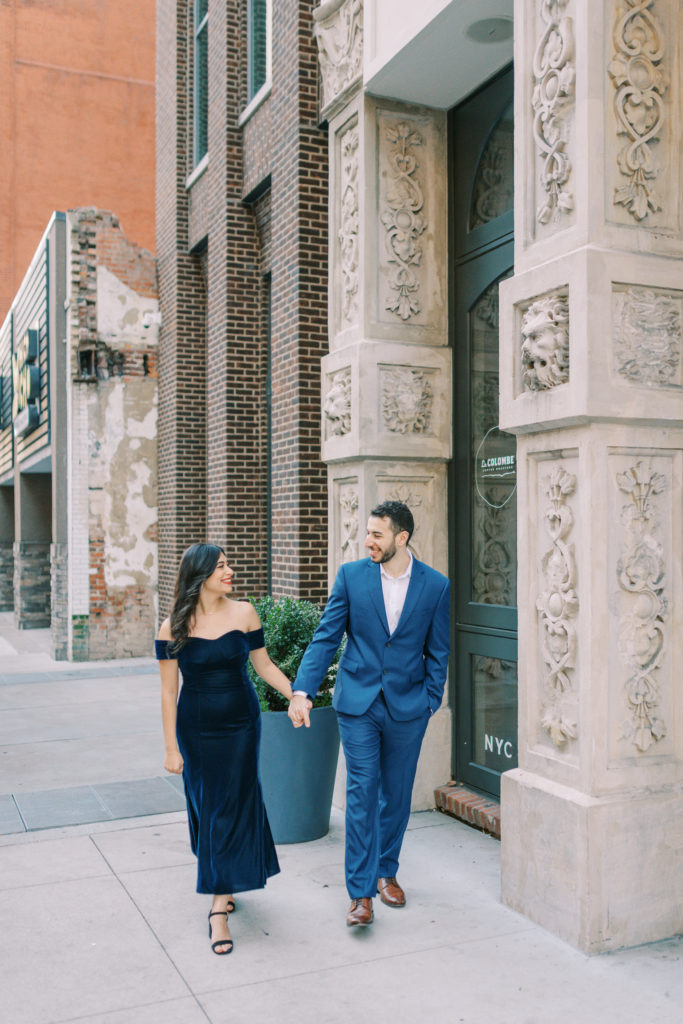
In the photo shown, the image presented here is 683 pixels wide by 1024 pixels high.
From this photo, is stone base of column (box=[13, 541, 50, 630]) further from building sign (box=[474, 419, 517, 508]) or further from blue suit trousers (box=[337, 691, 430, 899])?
blue suit trousers (box=[337, 691, 430, 899])

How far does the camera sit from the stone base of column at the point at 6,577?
2439 cm

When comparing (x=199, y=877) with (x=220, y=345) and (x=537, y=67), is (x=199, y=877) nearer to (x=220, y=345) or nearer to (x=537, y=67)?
(x=537, y=67)

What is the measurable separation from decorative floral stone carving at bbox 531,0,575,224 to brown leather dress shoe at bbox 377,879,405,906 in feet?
10.8

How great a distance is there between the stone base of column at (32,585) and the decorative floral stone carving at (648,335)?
17.0 metres

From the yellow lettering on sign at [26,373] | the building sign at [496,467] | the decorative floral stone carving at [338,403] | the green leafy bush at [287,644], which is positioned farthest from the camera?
the yellow lettering on sign at [26,373]

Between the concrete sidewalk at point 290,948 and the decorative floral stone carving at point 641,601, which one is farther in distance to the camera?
the decorative floral stone carving at point 641,601

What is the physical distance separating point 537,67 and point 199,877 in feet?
13.4

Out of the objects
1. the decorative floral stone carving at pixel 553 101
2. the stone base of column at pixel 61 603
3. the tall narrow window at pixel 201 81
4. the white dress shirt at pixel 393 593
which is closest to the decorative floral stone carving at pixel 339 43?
the decorative floral stone carving at pixel 553 101

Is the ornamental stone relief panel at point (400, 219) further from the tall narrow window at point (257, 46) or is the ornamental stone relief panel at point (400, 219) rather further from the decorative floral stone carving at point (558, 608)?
the tall narrow window at point (257, 46)

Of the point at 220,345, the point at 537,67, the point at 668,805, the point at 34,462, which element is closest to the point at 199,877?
the point at 668,805

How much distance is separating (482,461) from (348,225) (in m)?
1.90

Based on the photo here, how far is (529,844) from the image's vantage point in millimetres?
4547

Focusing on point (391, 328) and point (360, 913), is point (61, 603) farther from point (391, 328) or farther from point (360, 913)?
point (360, 913)

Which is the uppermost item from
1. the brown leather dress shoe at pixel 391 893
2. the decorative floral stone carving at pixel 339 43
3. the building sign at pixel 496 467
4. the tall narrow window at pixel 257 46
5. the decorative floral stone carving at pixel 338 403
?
the tall narrow window at pixel 257 46
